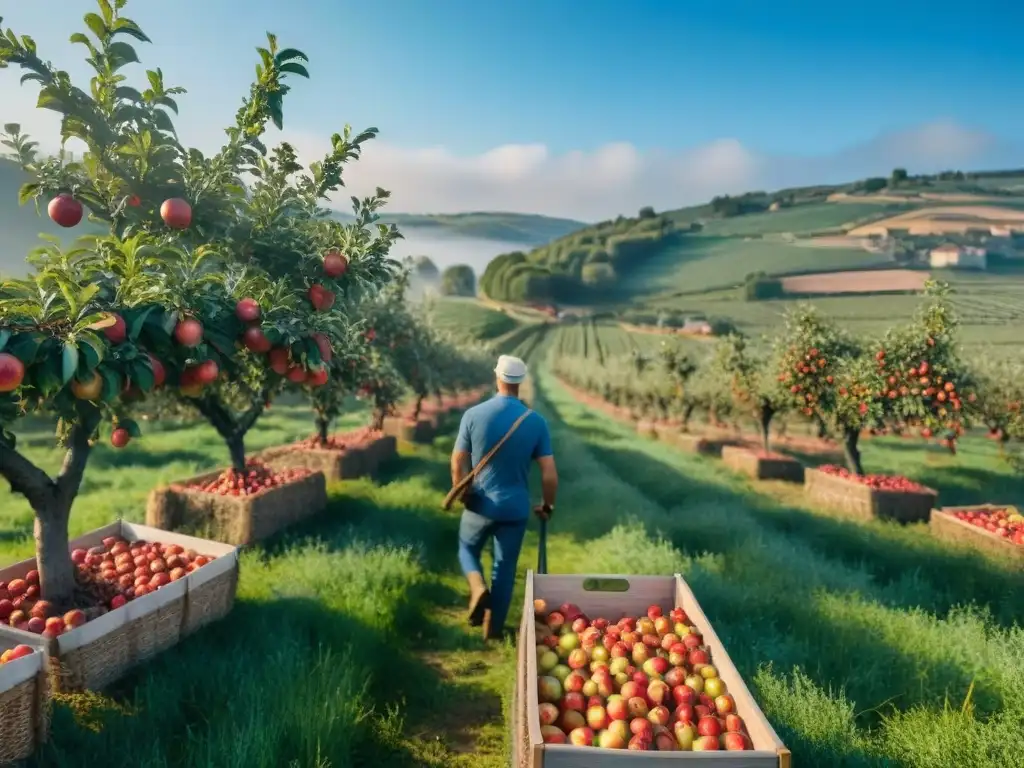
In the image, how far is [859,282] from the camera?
101ft

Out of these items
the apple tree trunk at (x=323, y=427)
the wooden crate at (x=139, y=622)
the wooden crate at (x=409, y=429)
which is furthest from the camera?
the wooden crate at (x=409, y=429)

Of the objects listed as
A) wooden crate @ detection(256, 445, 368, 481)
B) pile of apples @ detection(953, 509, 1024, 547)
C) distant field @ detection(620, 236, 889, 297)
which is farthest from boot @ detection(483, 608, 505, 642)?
distant field @ detection(620, 236, 889, 297)

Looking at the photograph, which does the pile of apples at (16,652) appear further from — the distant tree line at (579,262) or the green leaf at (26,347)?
the distant tree line at (579,262)

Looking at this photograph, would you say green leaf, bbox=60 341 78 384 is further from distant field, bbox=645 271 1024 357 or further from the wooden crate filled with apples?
distant field, bbox=645 271 1024 357

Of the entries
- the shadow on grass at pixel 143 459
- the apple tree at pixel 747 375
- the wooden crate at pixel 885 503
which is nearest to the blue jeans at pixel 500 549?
the wooden crate at pixel 885 503

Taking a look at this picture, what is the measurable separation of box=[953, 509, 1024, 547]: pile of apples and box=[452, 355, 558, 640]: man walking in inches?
284

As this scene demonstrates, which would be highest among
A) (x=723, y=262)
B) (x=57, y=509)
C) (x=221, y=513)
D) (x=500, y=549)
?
(x=723, y=262)

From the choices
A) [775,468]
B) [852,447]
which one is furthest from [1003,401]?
[775,468]

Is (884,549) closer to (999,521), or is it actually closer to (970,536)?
(970,536)

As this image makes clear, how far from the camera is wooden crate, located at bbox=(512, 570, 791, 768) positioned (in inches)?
96.0

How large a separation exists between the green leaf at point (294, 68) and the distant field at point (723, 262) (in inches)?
1337

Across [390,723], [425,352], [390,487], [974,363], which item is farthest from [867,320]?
[390,723]

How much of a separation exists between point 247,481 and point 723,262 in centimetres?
3576

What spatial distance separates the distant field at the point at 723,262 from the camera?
3381 centimetres
